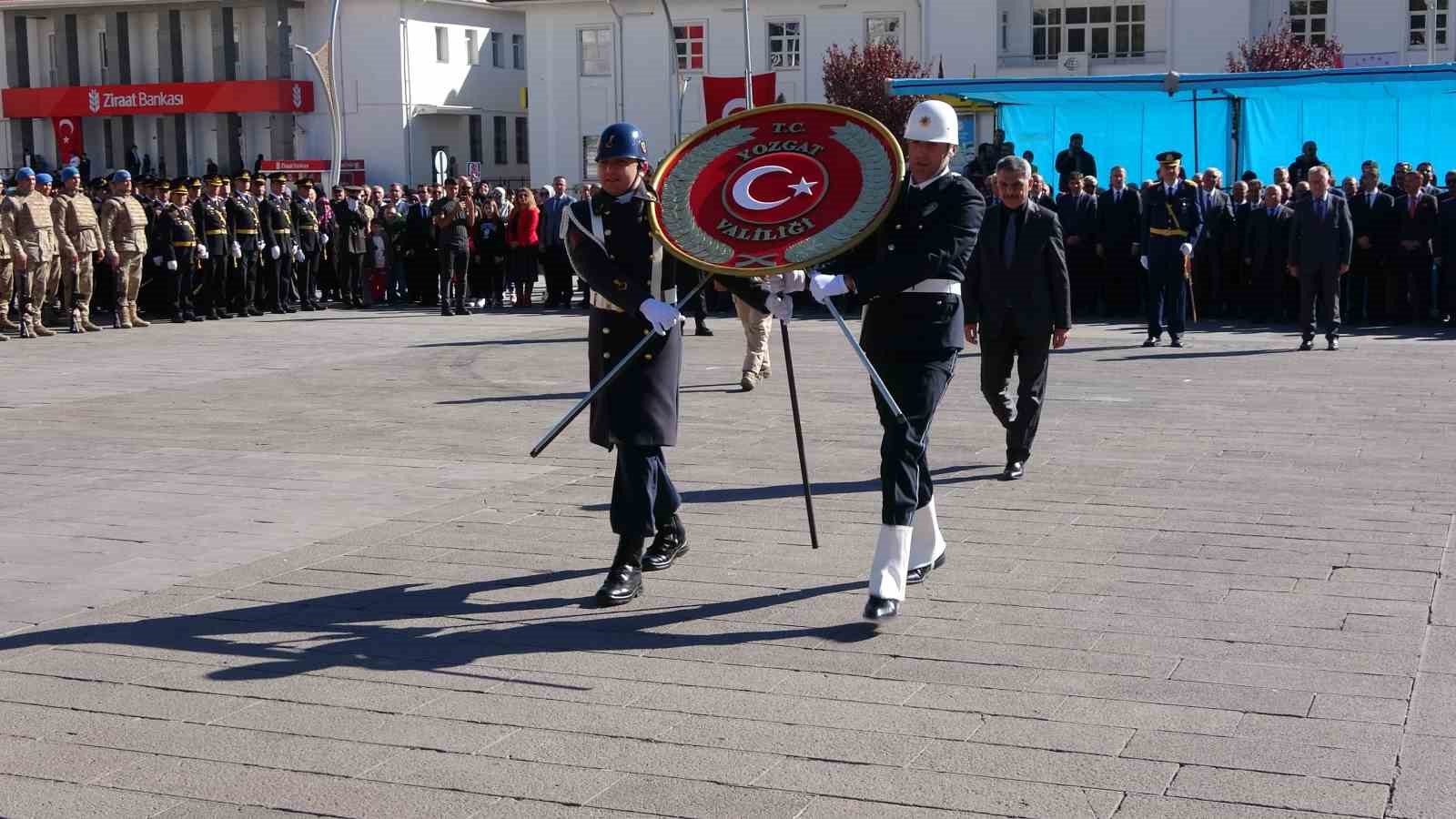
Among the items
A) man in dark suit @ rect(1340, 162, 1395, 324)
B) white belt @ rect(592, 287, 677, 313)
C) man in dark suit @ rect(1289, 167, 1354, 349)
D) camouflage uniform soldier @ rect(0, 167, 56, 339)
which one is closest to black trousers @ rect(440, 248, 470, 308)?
camouflage uniform soldier @ rect(0, 167, 56, 339)

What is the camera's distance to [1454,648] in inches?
231

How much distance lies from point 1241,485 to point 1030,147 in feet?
59.4

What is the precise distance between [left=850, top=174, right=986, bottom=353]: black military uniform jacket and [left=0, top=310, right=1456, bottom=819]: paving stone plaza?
105cm

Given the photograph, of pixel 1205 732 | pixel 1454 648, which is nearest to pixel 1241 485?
pixel 1454 648

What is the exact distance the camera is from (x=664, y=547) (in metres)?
7.34

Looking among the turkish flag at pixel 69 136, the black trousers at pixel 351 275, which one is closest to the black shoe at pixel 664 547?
the black trousers at pixel 351 275

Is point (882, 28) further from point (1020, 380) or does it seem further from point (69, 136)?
point (1020, 380)

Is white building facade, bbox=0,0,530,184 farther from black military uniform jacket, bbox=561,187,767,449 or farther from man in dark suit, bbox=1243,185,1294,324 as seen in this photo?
black military uniform jacket, bbox=561,187,767,449

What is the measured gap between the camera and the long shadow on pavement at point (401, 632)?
5969 mm

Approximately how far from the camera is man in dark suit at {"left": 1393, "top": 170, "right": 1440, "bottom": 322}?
20562mm

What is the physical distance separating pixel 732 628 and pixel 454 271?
Result: 60.9ft

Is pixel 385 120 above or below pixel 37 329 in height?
above

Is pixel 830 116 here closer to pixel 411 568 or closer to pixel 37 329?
pixel 411 568

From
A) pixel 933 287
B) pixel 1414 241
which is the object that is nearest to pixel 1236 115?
pixel 1414 241
